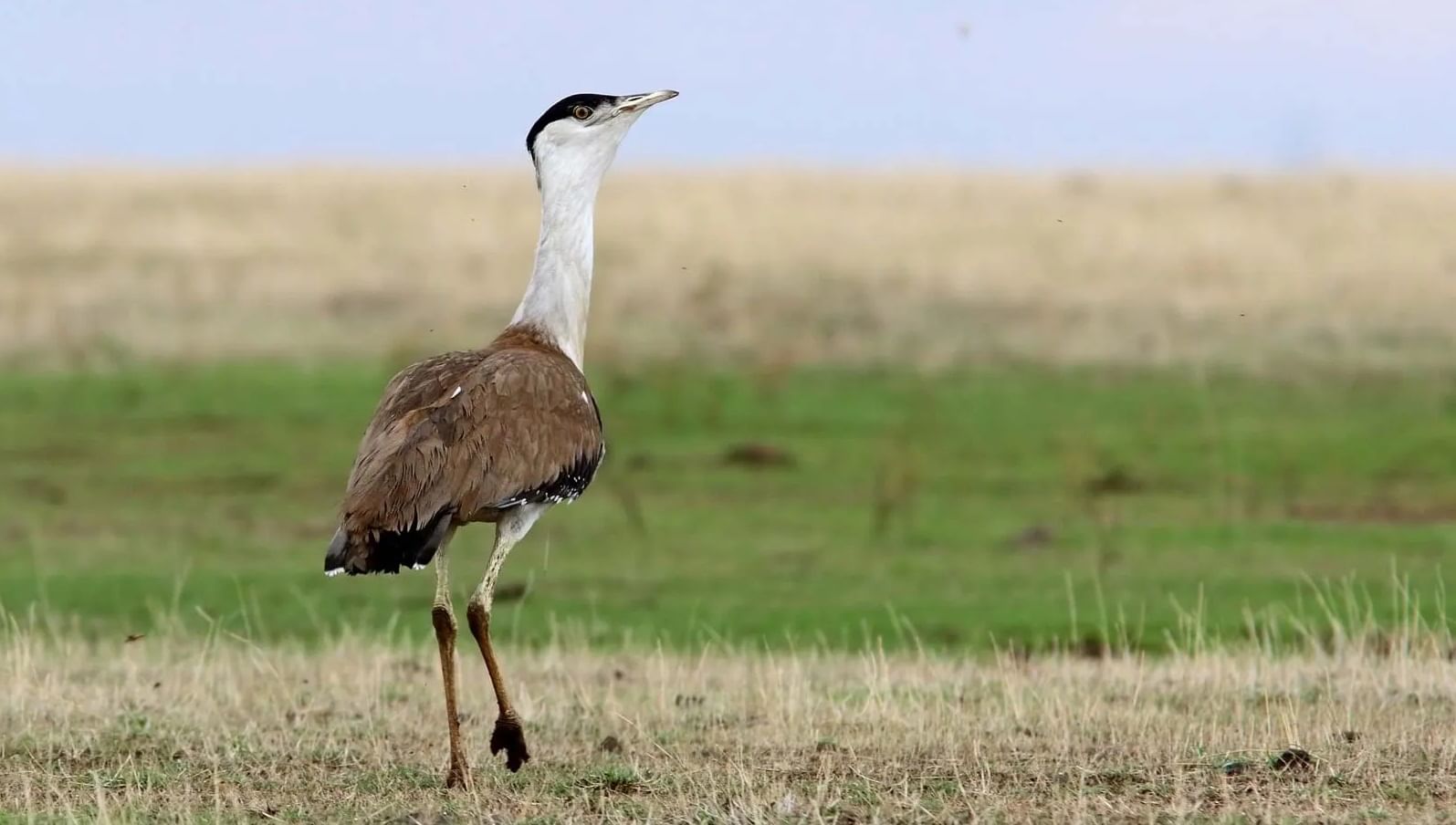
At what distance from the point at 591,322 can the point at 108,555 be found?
1294 centimetres

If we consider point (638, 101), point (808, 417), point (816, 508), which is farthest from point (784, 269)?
point (638, 101)

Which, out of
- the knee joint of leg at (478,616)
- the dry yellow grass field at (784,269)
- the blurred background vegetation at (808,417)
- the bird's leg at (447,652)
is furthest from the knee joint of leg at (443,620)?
the dry yellow grass field at (784,269)

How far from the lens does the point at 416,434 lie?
700cm

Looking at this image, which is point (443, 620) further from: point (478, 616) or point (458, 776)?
point (458, 776)

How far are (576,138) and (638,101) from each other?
294mm

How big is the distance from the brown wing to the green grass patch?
3.17m

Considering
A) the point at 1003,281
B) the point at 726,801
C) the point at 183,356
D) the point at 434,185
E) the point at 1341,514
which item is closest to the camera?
the point at 726,801

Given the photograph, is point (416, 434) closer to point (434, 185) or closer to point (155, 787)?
point (155, 787)

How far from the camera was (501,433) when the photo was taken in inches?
280

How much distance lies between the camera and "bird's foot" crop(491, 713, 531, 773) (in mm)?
7199

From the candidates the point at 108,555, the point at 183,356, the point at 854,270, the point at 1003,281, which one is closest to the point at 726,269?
the point at 854,270

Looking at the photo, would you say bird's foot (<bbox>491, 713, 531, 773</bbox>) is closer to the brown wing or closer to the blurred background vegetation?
the brown wing

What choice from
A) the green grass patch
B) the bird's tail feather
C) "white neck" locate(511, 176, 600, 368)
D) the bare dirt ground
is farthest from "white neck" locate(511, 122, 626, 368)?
the green grass patch

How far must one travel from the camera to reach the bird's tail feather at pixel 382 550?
6641 mm
